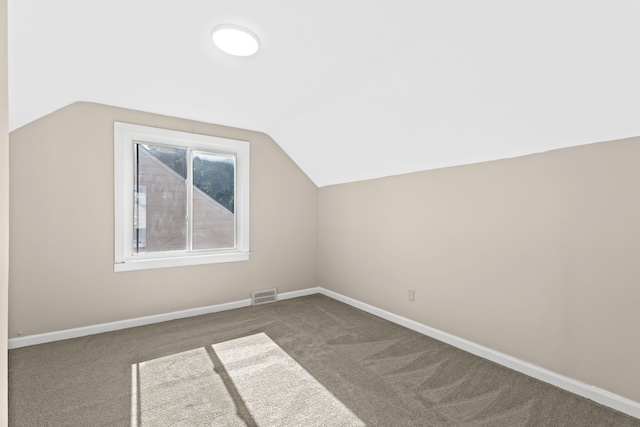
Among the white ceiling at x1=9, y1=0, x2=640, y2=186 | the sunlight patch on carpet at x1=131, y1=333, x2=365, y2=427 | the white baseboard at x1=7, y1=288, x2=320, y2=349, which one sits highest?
the white ceiling at x1=9, y1=0, x2=640, y2=186

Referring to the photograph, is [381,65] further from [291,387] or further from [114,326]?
[114,326]

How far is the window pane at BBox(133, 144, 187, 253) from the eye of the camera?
3418mm

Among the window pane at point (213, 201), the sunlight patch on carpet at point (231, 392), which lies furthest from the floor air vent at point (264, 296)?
the sunlight patch on carpet at point (231, 392)

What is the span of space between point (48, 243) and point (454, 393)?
3668 mm

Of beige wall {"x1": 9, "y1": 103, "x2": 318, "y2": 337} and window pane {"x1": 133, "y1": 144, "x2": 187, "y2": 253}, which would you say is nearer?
beige wall {"x1": 9, "y1": 103, "x2": 318, "y2": 337}

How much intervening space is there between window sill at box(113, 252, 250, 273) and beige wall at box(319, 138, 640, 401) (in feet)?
6.00

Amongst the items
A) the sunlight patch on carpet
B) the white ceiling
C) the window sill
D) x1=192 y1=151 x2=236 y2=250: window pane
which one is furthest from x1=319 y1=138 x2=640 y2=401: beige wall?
x1=192 y1=151 x2=236 y2=250: window pane

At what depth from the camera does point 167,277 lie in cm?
346

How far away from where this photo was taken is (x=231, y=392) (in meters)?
2.09

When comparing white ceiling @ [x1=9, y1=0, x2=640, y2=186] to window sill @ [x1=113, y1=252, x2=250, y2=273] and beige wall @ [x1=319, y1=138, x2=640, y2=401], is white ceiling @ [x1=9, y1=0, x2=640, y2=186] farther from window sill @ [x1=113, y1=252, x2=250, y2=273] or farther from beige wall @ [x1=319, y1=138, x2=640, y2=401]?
window sill @ [x1=113, y1=252, x2=250, y2=273]

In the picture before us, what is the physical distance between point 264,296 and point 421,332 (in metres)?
2.03

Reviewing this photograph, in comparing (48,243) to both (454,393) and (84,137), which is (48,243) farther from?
(454,393)

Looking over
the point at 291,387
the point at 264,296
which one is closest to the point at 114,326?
the point at 264,296

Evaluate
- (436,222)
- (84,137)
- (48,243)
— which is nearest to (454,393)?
(436,222)
